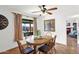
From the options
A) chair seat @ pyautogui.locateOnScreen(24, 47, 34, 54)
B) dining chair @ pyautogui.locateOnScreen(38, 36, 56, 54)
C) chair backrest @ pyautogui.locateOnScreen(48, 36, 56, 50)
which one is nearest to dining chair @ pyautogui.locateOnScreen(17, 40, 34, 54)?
chair seat @ pyautogui.locateOnScreen(24, 47, 34, 54)

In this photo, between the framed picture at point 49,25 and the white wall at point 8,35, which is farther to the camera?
the framed picture at point 49,25

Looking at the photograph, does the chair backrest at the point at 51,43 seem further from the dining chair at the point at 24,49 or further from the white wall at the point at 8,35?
the white wall at the point at 8,35

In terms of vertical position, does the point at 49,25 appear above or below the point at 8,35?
above

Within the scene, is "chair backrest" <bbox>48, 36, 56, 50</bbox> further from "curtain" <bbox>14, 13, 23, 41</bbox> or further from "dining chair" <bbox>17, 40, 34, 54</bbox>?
"curtain" <bbox>14, 13, 23, 41</bbox>

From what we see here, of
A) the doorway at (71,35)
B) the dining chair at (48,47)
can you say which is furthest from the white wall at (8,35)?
the doorway at (71,35)

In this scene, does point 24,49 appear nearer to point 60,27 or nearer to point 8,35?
point 8,35

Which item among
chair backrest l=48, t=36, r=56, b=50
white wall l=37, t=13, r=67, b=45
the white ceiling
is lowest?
chair backrest l=48, t=36, r=56, b=50

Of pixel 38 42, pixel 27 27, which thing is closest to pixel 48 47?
pixel 38 42

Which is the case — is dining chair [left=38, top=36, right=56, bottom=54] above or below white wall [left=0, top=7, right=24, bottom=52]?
below

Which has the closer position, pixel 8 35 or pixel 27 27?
pixel 8 35

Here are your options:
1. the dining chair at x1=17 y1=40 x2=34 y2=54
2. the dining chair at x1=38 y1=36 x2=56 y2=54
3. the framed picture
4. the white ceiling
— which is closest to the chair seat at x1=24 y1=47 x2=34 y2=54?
the dining chair at x1=17 y1=40 x2=34 y2=54

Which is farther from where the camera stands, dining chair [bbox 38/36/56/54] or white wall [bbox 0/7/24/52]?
dining chair [bbox 38/36/56/54]

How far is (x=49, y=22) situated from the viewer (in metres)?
1.57

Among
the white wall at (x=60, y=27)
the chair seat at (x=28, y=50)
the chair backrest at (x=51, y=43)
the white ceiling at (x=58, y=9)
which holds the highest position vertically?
the white ceiling at (x=58, y=9)
